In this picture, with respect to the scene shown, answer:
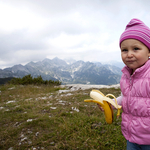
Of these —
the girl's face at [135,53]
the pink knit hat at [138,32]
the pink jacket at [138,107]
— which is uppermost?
the pink knit hat at [138,32]

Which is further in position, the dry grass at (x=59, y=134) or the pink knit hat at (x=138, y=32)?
the dry grass at (x=59, y=134)

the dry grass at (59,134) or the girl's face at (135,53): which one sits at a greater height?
the girl's face at (135,53)

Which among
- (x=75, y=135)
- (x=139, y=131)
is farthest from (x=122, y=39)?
(x=75, y=135)

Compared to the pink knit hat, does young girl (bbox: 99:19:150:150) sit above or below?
below

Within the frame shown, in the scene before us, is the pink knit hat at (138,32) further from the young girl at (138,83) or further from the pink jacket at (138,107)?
the pink jacket at (138,107)

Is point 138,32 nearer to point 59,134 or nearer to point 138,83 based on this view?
point 138,83

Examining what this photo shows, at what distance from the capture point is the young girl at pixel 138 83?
1685 mm

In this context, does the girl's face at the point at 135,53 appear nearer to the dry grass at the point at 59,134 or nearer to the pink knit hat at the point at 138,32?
the pink knit hat at the point at 138,32

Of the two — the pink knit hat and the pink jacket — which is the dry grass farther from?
the pink knit hat

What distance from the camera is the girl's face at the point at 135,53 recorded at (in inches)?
66.4

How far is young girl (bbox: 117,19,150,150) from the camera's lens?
1.68m

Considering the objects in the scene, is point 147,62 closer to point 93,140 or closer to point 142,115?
point 142,115

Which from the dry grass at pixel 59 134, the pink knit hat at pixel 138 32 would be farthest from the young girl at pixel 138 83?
the dry grass at pixel 59 134

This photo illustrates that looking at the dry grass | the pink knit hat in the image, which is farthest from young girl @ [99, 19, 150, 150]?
the dry grass
